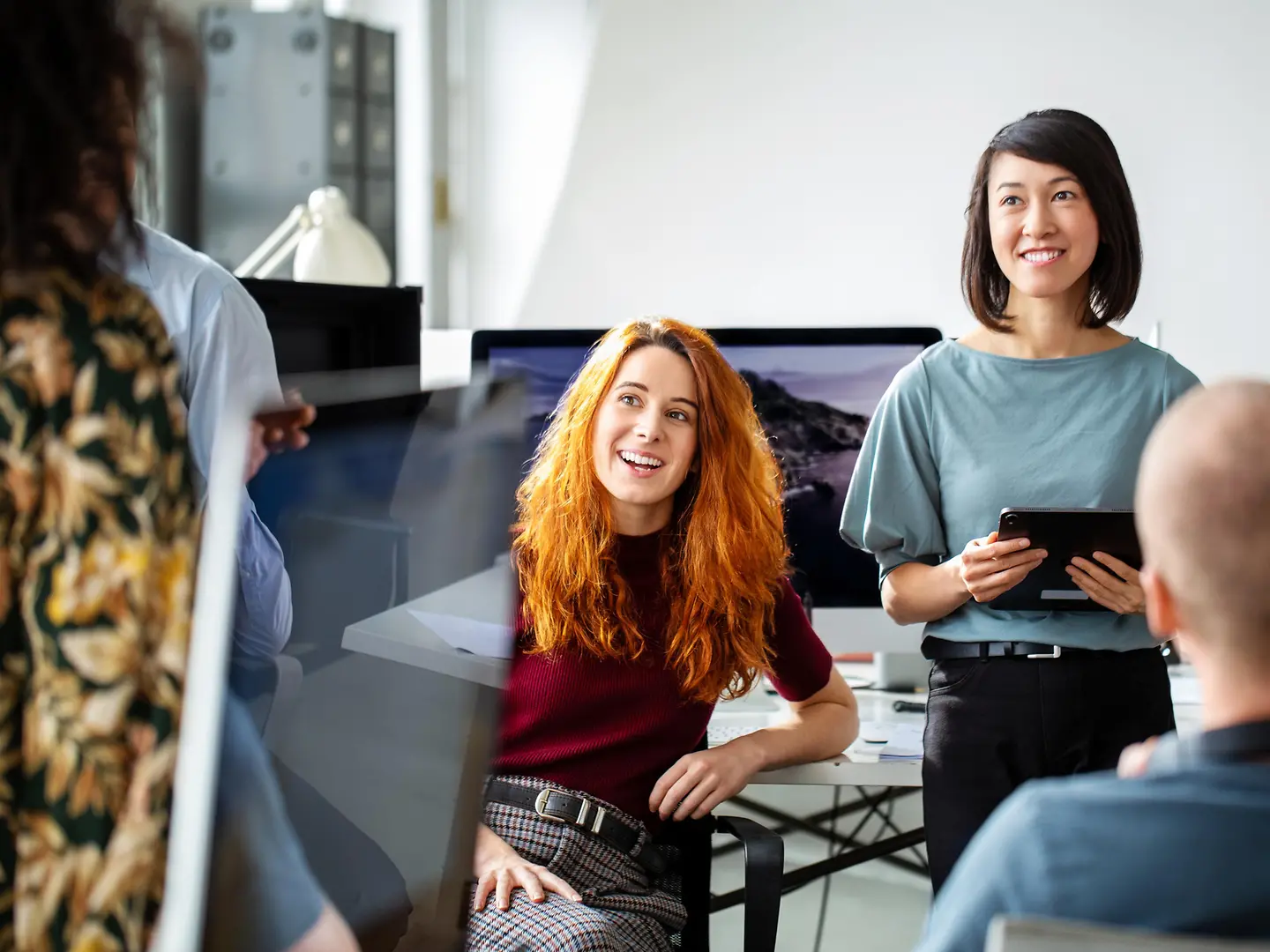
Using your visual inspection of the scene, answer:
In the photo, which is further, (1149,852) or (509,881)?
(509,881)

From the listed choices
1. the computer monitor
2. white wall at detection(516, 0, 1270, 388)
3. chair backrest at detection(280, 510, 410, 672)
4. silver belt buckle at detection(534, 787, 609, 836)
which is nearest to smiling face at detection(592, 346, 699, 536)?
silver belt buckle at detection(534, 787, 609, 836)

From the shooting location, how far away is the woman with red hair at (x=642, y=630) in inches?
63.7

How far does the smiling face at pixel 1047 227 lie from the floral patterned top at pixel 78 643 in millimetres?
1242

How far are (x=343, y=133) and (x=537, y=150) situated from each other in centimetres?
76

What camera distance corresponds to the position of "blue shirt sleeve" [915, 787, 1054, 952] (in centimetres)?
A: 81

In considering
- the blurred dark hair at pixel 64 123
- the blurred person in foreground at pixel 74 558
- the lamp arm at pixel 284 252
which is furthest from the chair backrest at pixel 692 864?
the lamp arm at pixel 284 252

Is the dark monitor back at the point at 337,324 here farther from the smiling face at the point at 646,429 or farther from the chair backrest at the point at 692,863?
the chair backrest at the point at 692,863

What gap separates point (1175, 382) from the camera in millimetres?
1650

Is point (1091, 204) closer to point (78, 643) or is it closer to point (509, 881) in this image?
point (509, 881)

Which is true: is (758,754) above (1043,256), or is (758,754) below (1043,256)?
below

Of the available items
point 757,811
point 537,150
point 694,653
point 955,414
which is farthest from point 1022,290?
point 537,150

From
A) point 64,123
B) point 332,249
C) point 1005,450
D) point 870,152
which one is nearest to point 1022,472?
point 1005,450

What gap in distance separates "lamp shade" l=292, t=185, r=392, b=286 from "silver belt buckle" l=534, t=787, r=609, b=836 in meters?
1.44

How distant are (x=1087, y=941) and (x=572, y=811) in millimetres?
961
